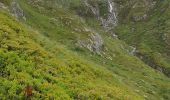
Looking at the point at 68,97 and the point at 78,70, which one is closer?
the point at 68,97

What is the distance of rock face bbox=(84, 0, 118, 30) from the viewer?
161 m

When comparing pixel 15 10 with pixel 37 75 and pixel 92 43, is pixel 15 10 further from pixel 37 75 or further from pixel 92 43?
pixel 37 75

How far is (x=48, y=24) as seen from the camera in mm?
86812

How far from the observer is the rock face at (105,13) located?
6329 inches

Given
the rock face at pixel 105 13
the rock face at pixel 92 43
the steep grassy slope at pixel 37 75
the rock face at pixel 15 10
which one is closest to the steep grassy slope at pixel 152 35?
the rock face at pixel 105 13

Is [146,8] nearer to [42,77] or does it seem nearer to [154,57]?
[154,57]

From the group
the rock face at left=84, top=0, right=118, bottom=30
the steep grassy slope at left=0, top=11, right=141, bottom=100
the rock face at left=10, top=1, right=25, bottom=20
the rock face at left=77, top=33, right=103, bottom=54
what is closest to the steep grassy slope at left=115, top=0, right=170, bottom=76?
the rock face at left=84, top=0, right=118, bottom=30

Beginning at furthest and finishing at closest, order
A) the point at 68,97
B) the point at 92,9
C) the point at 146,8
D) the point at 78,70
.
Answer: the point at 146,8 → the point at 92,9 → the point at 78,70 → the point at 68,97

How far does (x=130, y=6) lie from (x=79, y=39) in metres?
104

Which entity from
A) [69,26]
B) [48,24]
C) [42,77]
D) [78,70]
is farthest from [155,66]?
[42,77]

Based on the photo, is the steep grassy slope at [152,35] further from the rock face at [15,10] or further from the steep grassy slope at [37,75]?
the steep grassy slope at [37,75]

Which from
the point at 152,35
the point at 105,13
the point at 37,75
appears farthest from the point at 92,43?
the point at 105,13

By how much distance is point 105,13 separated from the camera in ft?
543

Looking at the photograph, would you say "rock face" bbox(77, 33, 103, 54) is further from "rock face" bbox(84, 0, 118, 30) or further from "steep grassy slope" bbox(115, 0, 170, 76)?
"rock face" bbox(84, 0, 118, 30)
